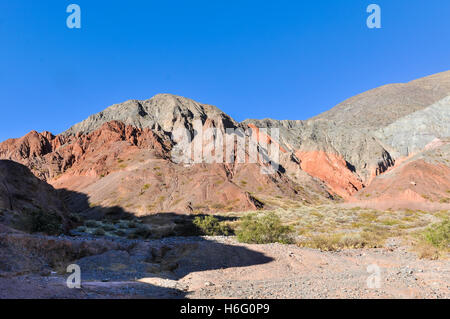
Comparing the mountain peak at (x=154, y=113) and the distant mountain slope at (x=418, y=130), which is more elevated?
the mountain peak at (x=154, y=113)

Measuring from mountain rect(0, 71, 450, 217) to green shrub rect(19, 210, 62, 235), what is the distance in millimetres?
27999

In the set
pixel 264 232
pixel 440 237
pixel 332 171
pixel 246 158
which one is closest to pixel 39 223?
pixel 264 232

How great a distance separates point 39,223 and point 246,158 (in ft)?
186

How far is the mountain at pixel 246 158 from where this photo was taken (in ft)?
181

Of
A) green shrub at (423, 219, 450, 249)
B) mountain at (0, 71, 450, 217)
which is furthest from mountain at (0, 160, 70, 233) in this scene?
green shrub at (423, 219, 450, 249)

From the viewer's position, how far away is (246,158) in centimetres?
7556

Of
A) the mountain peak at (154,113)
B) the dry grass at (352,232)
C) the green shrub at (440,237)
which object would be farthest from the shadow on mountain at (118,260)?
the mountain peak at (154,113)

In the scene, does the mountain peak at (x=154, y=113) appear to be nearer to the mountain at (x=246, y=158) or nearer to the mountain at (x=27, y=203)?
the mountain at (x=246, y=158)

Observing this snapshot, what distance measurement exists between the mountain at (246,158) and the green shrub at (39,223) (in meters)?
28.0

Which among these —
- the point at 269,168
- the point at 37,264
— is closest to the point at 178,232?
the point at 37,264

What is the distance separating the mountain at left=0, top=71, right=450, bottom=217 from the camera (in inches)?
2176

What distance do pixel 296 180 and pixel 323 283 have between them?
74.1m
